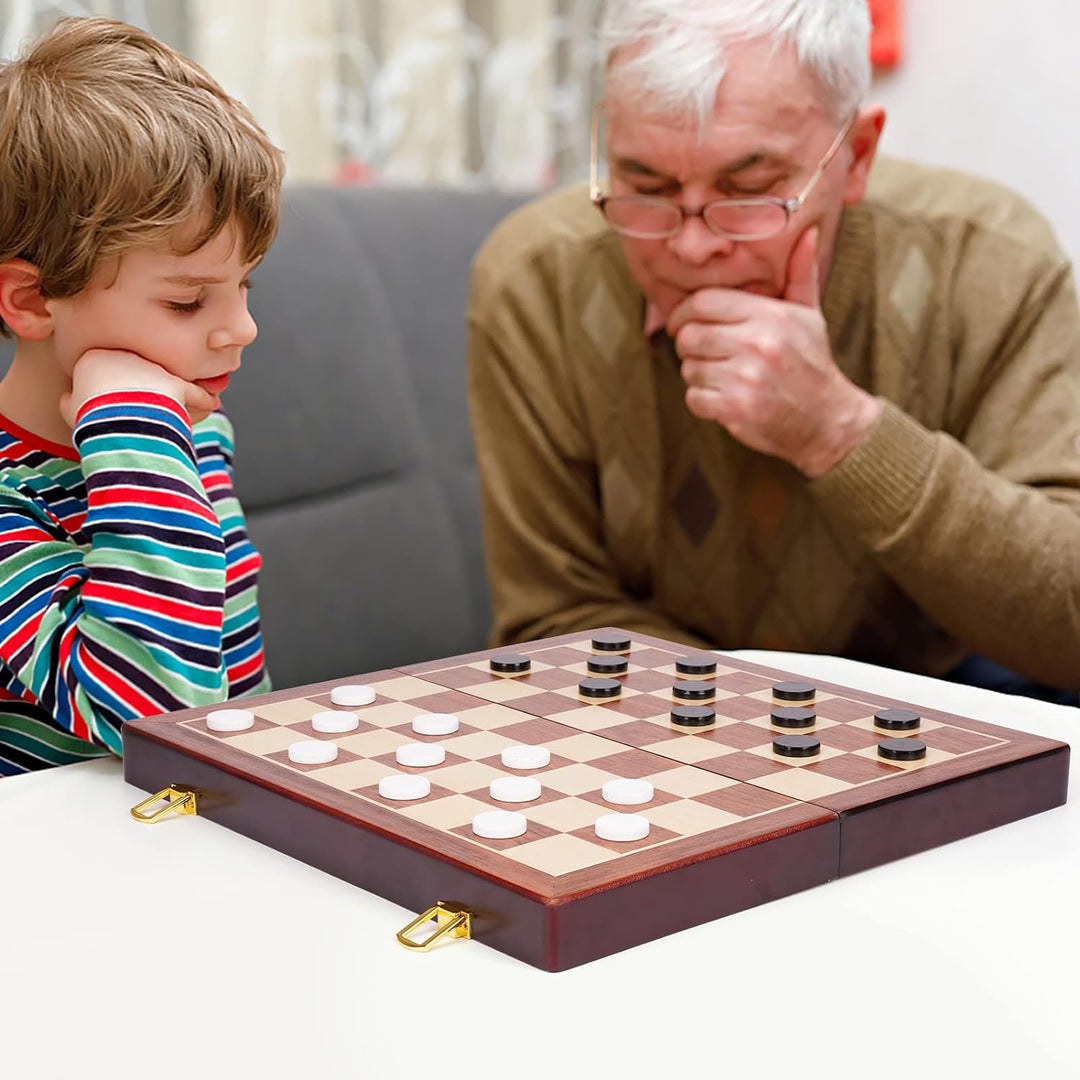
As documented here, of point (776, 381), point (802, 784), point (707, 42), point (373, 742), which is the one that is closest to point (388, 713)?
point (373, 742)

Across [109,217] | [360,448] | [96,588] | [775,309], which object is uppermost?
[109,217]

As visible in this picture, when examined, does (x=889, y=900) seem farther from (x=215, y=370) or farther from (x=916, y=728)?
(x=215, y=370)

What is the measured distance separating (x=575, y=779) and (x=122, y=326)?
0.47m

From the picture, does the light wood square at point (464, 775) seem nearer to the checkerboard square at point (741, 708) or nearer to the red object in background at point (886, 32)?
the checkerboard square at point (741, 708)

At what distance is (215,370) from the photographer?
1.08 metres

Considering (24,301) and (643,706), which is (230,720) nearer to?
(643,706)

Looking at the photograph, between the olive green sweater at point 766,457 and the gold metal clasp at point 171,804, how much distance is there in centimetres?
81

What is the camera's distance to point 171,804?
861mm

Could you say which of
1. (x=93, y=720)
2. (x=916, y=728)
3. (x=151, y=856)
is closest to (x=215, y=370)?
(x=93, y=720)

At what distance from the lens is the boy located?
1000 mm

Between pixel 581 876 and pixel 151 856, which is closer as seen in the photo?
pixel 581 876

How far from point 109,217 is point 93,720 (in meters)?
0.33

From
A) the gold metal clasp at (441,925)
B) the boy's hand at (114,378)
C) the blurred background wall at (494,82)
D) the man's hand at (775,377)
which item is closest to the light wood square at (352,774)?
the gold metal clasp at (441,925)

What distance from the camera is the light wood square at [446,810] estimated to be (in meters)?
0.74
